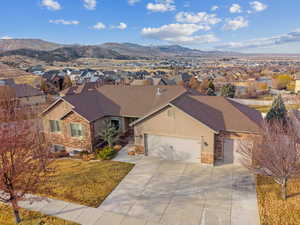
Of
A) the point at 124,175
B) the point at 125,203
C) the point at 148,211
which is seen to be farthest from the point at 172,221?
the point at 124,175

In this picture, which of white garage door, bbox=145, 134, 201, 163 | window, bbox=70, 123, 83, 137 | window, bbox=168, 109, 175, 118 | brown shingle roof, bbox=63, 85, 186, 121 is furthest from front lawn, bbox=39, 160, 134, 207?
window, bbox=168, 109, 175, 118

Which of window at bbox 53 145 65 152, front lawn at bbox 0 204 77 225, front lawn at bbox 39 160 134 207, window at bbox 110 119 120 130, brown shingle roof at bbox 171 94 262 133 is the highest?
brown shingle roof at bbox 171 94 262 133

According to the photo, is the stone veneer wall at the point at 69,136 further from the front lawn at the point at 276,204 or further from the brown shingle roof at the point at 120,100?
the front lawn at the point at 276,204

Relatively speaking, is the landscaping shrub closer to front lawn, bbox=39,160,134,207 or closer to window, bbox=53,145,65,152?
front lawn, bbox=39,160,134,207

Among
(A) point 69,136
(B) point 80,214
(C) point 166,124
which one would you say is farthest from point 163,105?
(A) point 69,136

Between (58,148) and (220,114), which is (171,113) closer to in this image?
(220,114)

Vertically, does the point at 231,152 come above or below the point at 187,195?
above

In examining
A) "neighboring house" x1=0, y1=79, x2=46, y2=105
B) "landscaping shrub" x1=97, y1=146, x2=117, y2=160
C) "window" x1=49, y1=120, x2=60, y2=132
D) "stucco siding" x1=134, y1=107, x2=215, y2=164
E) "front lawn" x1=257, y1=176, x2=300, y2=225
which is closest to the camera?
"front lawn" x1=257, y1=176, x2=300, y2=225
